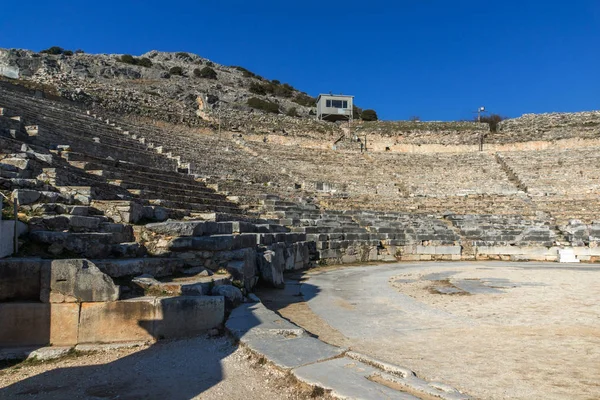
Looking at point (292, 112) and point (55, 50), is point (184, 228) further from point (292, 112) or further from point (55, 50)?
point (55, 50)

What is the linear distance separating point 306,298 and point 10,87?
1994 centimetres

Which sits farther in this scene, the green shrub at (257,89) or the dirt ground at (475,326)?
the green shrub at (257,89)

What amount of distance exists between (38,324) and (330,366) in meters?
2.63

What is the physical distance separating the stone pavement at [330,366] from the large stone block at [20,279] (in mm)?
1778

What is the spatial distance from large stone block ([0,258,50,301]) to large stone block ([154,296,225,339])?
1.11 meters

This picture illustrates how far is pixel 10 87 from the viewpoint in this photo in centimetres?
1945

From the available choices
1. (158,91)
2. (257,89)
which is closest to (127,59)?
(257,89)

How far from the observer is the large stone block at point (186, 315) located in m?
3.88

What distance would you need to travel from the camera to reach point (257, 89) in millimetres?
51438

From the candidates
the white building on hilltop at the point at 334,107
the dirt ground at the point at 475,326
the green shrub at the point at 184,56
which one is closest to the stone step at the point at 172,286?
the dirt ground at the point at 475,326

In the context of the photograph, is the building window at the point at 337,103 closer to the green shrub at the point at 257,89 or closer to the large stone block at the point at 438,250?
the green shrub at the point at 257,89

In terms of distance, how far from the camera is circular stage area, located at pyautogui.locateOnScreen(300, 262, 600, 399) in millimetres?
3004

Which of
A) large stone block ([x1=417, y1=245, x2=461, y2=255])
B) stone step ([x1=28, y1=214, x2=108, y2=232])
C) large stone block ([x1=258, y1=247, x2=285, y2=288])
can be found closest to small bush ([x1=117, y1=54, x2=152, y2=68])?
large stone block ([x1=417, y1=245, x2=461, y2=255])

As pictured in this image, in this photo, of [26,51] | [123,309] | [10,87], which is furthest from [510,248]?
[26,51]
